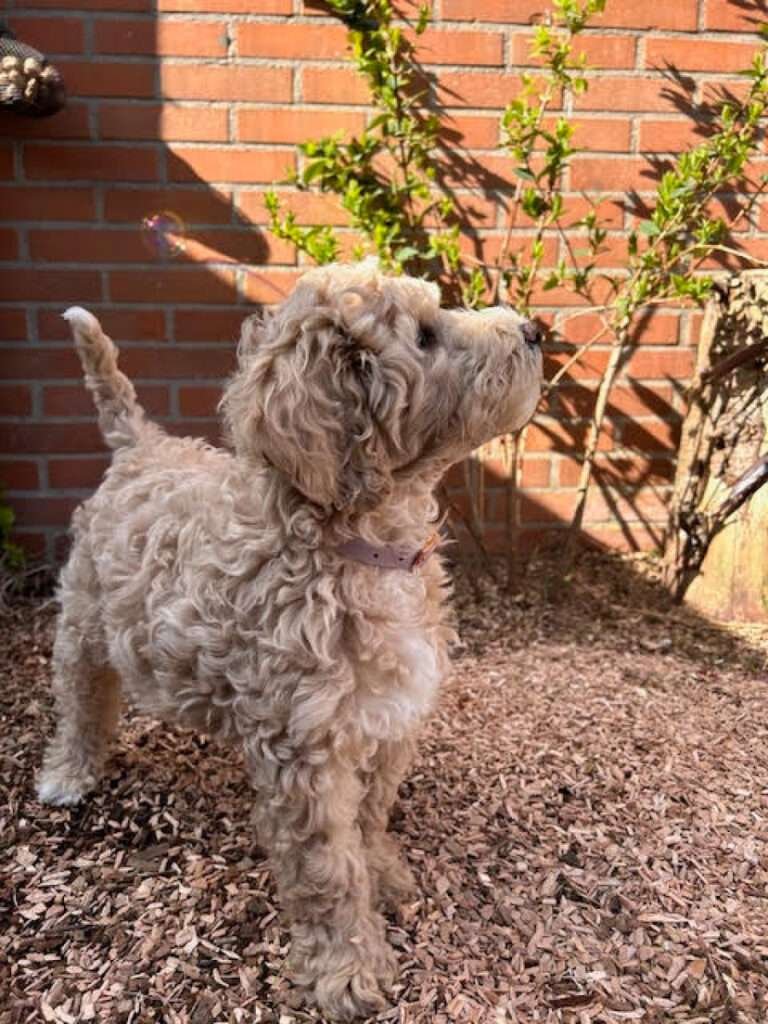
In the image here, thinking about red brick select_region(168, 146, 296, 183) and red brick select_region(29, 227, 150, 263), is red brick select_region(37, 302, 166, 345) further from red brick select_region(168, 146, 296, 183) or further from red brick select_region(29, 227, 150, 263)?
red brick select_region(168, 146, 296, 183)

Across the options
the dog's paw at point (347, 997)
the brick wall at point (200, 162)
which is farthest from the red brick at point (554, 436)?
the dog's paw at point (347, 997)

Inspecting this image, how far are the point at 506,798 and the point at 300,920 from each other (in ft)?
2.77

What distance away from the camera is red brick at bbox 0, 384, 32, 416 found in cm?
399

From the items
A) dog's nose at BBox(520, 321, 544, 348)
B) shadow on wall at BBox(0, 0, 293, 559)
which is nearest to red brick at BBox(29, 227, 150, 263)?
shadow on wall at BBox(0, 0, 293, 559)

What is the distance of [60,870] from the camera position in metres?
2.44

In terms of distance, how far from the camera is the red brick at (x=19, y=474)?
160 inches

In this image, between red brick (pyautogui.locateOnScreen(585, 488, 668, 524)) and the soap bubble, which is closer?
the soap bubble

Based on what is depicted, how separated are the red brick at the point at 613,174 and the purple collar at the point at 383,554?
2.50m

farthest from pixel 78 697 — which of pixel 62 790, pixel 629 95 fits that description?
pixel 629 95

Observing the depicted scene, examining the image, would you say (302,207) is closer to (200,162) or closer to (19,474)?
(200,162)

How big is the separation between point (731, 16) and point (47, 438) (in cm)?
345

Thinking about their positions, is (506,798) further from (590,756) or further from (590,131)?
(590,131)

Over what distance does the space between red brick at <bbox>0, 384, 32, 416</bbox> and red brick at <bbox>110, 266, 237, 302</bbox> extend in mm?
574

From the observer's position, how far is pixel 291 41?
376 cm
